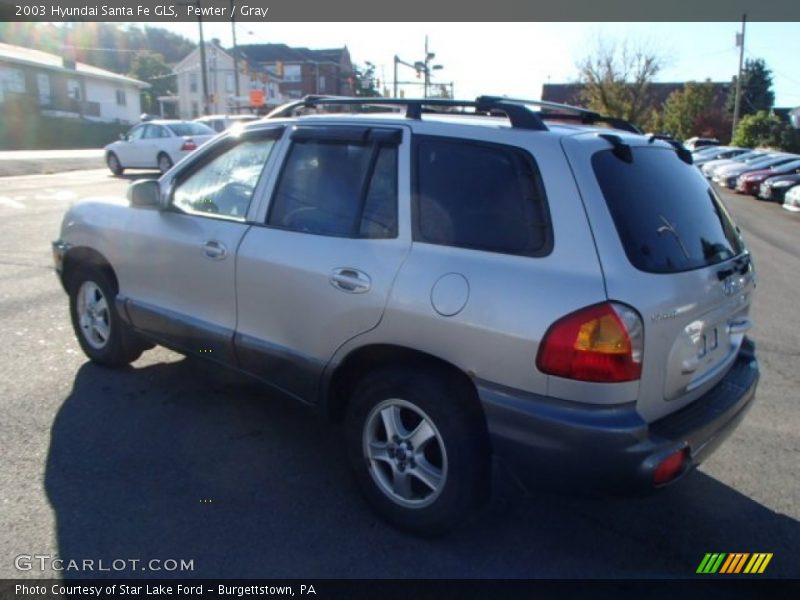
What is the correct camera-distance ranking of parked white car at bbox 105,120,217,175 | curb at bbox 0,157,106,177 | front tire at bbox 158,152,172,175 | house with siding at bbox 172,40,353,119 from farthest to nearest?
house with siding at bbox 172,40,353,119 < curb at bbox 0,157,106,177 < front tire at bbox 158,152,172,175 < parked white car at bbox 105,120,217,175

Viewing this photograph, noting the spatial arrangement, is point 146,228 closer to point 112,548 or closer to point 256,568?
point 112,548

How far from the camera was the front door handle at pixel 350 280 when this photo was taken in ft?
10.2

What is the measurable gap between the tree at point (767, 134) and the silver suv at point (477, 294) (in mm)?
45840

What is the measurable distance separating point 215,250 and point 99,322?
5.45 feet

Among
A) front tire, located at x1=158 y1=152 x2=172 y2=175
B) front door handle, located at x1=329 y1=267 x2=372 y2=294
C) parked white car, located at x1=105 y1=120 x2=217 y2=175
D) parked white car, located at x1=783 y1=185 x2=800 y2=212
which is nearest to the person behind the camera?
front door handle, located at x1=329 y1=267 x2=372 y2=294

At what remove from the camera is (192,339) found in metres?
4.11

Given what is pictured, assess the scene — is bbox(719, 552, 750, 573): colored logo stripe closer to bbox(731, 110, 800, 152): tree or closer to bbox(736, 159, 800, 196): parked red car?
bbox(736, 159, 800, 196): parked red car

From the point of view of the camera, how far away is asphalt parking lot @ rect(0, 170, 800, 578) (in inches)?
117

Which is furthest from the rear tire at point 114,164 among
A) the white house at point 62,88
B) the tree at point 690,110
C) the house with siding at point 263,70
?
the tree at point 690,110

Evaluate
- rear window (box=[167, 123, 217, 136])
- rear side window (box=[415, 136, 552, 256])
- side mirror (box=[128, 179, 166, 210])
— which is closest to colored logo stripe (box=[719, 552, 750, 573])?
rear side window (box=[415, 136, 552, 256])

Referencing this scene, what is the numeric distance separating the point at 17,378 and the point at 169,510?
2265mm

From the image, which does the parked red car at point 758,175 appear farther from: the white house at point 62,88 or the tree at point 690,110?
the white house at point 62,88

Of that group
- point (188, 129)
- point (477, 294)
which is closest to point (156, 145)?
point (188, 129)

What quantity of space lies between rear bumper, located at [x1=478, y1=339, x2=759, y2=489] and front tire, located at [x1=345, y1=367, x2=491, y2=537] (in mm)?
160
